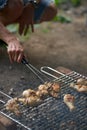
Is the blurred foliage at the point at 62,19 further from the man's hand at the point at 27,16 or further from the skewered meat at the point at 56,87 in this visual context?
the skewered meat at the point at 56,87

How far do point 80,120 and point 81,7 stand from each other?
11.9 ft

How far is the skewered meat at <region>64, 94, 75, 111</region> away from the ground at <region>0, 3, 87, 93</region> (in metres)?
0.73

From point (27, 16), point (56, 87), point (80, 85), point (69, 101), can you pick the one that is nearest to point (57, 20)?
point (27, 16)

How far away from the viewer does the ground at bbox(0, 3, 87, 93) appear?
3.75 meters

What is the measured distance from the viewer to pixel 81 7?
20.1 ft

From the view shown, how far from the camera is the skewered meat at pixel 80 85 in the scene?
301cm

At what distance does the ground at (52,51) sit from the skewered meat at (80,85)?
0.61 meters

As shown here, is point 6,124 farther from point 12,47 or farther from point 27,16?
point 27,16

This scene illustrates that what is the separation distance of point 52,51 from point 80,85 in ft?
4.86

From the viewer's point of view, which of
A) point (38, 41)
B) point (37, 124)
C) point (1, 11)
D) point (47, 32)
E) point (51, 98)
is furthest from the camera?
point (47, 32)

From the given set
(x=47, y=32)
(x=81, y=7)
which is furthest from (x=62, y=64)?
(x=81, y=7)

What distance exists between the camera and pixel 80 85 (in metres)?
3.06

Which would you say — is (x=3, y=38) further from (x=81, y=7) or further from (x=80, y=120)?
(x=81, y=7)

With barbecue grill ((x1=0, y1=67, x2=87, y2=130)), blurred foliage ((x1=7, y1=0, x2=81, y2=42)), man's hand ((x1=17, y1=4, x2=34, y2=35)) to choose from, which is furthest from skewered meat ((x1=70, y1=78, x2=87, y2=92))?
blurred foliage ((x1=7, y1=0, x2=81, y2=42))
